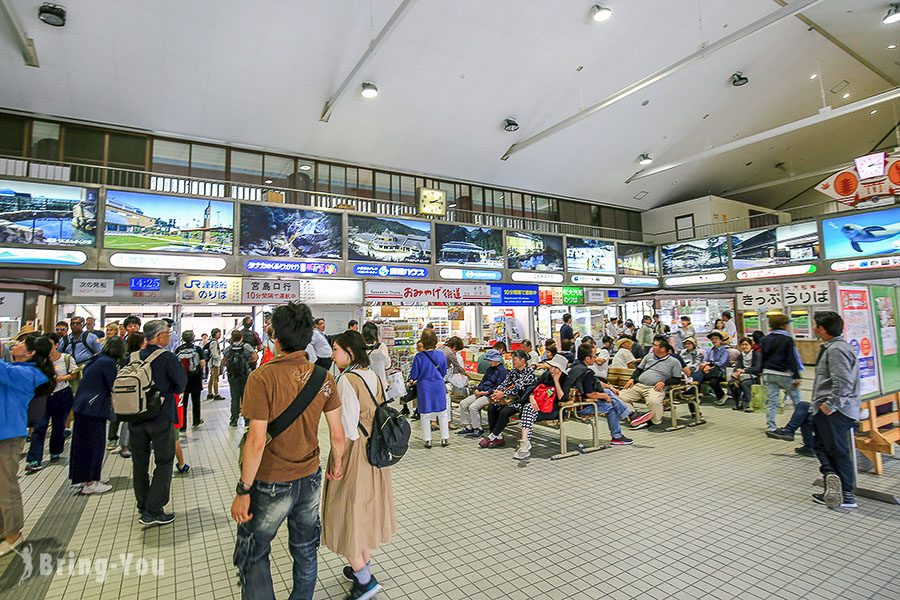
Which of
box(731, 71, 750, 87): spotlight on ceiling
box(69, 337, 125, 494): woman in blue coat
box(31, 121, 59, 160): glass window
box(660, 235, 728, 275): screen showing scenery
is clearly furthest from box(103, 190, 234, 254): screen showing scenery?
box(660, 235, 728, 275): screen showing scenery

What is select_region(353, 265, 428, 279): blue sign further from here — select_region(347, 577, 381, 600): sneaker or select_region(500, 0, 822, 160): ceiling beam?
select_region(347, 577, 381, 600): sneaker

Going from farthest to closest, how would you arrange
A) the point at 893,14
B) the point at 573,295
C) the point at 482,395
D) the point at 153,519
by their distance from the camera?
the point at 573,295 < the point at 893,14 < the point at 482,395 < the point at 153,519

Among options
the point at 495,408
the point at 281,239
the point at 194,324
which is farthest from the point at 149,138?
the point at 495,408

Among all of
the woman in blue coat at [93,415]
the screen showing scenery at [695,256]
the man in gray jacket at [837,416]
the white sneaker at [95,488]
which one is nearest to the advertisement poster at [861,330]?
the man in gray jacket at [837,416]

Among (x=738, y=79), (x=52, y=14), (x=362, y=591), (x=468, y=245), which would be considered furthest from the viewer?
(x=468, y=245)

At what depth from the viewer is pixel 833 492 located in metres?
3.50

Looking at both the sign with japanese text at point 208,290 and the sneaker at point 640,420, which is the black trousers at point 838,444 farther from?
the sign with japanese text at point 208,290

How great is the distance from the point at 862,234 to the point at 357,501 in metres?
17.0

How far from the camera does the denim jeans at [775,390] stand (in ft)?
18.4

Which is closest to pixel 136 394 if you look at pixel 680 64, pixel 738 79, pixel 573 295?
pixel 680 64

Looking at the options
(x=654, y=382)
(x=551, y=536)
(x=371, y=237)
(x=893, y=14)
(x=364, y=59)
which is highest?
(x=893, y=14)

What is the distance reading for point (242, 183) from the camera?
10.7 metres

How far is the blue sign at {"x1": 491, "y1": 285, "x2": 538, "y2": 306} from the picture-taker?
42.6 ft

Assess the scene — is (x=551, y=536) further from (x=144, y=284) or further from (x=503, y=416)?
(x=144, y=284)
